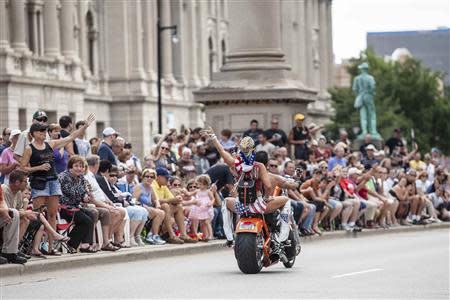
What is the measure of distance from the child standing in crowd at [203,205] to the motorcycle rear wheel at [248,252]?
7507 mm

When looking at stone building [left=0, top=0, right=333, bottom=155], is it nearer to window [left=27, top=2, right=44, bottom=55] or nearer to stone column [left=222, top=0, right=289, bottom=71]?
window [left=27, top=2, right=44, bottom=55]

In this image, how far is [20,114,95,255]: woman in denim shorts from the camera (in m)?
24.9

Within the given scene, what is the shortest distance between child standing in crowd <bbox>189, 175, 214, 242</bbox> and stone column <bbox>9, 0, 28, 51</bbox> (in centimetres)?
3619

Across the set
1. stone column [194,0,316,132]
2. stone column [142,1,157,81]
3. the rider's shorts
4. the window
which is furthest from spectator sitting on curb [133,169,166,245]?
stone column [142,1,157,81]

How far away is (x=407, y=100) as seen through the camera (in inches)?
4318

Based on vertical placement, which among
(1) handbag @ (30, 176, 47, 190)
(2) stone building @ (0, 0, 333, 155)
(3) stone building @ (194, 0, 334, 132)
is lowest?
(1) handbag @ (30, 176, 47, 190)

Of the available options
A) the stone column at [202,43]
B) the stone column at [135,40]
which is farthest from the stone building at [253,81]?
the stone column at [202,43]

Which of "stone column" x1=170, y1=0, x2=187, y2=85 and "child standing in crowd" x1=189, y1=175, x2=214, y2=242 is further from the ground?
"stone column" x1=170, y1=0, x2=187, y2=85

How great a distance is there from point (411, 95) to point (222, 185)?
78660mm

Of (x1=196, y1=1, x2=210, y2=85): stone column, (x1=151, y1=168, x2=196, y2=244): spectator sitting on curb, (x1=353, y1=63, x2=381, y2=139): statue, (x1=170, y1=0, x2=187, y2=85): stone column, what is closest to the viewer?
(x1=151, y1=168, x2=196, y2=244): spectator sitting on curb

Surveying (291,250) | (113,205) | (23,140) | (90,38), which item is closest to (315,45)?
(90,38)

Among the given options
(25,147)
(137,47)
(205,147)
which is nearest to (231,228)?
(25,147)

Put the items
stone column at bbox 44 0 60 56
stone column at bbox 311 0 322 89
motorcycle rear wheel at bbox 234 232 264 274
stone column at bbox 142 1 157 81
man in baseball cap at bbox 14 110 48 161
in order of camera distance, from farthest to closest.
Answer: stone column at bbox 311 0 322 89 → stone column at bbox 142 1 157 81 → stone column at bbox 44 0 60 56 → man in baseball cap at bbox 14 110 48 161 → motorcycle rear wheel at bbox 234 232 264 274

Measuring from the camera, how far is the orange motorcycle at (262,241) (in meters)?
23.5
